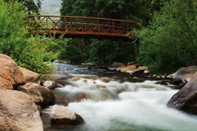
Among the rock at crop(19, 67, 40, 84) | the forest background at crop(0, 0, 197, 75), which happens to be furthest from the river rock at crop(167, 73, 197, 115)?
the forest background at crop(0, 0, 197, 75)

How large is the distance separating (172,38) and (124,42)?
12226 millimetres

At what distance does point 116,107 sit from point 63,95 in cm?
203

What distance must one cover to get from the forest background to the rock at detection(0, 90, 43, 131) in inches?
151

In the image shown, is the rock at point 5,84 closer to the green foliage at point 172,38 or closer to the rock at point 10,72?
the rock at point 10,72

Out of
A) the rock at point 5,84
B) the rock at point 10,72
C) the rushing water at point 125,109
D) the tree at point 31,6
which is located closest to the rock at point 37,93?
the rock at point 10,72

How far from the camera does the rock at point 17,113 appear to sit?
4148mm

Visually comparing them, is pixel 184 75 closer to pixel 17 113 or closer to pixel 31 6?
pixel 17 113

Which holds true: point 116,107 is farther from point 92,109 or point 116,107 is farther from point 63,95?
point 63,95

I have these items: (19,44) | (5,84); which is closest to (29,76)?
(19,44)

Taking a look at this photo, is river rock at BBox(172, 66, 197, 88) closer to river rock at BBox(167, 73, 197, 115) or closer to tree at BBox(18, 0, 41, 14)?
river rock at BBox(167, 73, 197, 115)

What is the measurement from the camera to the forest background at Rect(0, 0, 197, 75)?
8688 mm

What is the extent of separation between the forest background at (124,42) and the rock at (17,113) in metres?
3.85

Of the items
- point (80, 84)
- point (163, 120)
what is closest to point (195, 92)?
point (163, 120)

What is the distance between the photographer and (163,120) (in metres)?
6.76
